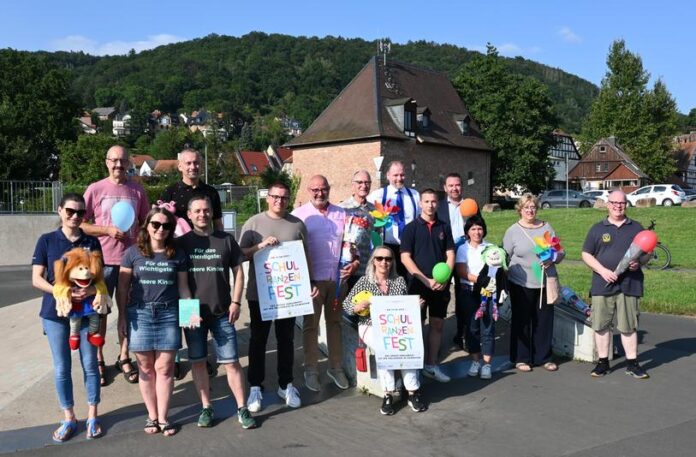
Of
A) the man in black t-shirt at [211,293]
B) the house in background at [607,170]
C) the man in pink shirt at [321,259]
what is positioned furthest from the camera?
the house in background at [607,170]

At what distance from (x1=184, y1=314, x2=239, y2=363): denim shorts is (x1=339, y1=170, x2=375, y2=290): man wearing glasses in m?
1.49

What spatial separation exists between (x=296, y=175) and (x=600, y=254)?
36000 mm

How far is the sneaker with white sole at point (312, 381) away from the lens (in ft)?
18.7

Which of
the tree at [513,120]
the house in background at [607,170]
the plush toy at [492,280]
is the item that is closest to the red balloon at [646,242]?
the plush toy at [492,280]

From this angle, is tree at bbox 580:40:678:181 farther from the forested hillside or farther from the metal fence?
the forested hillside

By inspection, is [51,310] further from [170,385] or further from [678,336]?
[678,336]

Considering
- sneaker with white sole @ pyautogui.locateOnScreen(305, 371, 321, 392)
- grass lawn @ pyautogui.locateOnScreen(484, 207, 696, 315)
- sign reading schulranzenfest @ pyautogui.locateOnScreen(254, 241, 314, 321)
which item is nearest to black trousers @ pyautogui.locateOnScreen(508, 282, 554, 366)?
sneaker with white sole @ pyautogui.locateOnScreen(305, 371, 321, 392)

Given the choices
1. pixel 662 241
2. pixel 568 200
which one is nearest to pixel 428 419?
pixel 662 241

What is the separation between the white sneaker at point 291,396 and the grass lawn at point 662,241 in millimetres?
7297

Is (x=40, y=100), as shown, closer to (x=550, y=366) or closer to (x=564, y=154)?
(x=550, y=366)

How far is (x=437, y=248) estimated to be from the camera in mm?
5949

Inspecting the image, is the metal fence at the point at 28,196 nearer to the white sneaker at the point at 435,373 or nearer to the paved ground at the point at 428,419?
the paved ground at the point at 428,419

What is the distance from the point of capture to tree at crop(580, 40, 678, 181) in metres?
57.6

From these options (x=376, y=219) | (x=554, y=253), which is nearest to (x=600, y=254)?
(x=554, y=253)
